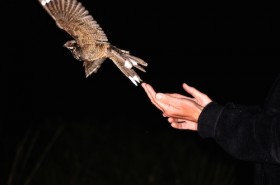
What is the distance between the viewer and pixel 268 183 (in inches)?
52.1

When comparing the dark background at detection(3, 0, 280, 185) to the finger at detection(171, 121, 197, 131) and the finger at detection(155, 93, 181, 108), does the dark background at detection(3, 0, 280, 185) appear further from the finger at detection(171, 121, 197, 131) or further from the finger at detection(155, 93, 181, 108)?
the finger at detection(155, 93, 181, 108)

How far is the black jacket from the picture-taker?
119cm

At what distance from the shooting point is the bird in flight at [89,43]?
1511 millimetres

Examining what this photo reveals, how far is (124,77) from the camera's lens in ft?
18.2

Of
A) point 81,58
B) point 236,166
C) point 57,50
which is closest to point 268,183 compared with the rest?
point 81,58

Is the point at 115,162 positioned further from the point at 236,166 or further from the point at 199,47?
the point at 199,47

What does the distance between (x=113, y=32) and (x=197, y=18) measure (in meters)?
1.19

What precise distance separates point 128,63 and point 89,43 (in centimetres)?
15

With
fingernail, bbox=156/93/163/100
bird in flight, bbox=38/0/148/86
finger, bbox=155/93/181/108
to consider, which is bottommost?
finger, bbox=155/93/181/108

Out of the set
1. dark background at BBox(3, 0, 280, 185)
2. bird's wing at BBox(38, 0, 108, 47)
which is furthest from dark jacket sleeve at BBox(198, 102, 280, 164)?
dark background at BBox(3, 0, 280, 185)

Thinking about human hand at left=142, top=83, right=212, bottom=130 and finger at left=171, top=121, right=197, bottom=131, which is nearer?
human hand at left=142, top=83, right=212, bottom=130

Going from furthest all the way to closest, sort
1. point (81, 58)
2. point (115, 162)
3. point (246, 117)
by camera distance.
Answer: point (115, 162), point (81, 58), point (246, 117)

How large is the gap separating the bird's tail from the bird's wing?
0.06 metres

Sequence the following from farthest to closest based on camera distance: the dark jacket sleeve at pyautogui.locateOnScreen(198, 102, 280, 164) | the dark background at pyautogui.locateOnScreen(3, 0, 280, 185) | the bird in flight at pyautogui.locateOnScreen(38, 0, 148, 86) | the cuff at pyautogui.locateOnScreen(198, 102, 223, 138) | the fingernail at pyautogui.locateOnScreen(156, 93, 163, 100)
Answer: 1. the dark background at pyautogui.locateOnScreen(3, 0, 280, 185)
2. the bird in flight at pyautogui.locateOnScreen(38, 0, 148, 86)
3. the fingernail at pyautogui.locateOnScreen(156, 93, 163, 100)
4. the cuff at pyautogui.locateOnScreen(198, 102, 223, 138)
5. the dark jacket sleeve at pyautogui.locateOnScreen(198, 102, 280, 164)
